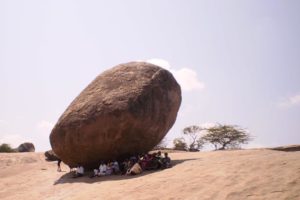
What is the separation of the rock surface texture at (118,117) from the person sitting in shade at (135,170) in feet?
4.64

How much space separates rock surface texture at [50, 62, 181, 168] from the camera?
12359mm

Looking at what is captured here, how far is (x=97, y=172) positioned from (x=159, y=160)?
94.0 inches

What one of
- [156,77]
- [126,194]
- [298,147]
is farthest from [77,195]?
[298,147]

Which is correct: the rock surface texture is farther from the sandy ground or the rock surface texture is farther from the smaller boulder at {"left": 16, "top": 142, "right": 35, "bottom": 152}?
the smaller boulder at {"left": 16, "top": 142, "right": 35, "bottom": 152}

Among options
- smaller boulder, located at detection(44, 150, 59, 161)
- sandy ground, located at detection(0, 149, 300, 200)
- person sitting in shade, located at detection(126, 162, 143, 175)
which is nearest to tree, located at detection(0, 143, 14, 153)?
smaller boulder, located at detection(44, 150, 59, 161)

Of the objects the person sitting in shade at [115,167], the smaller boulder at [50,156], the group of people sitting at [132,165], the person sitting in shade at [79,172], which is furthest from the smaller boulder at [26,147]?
the person sitting in shade at [115,167]

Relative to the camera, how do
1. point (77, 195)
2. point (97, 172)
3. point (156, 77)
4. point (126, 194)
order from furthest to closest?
1. point (156, 77)
2. point (97, 172)
3. point (77, 195)
4. point (126, 194)

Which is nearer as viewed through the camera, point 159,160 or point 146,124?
point 159,160

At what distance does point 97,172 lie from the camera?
41.1 feet

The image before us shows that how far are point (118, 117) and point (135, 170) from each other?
6.58 feet

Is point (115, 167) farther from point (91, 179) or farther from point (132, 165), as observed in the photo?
point (91, 179)

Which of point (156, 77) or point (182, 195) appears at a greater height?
point (156, 77)

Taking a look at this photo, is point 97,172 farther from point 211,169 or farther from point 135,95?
point 211,169

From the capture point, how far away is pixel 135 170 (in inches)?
440
